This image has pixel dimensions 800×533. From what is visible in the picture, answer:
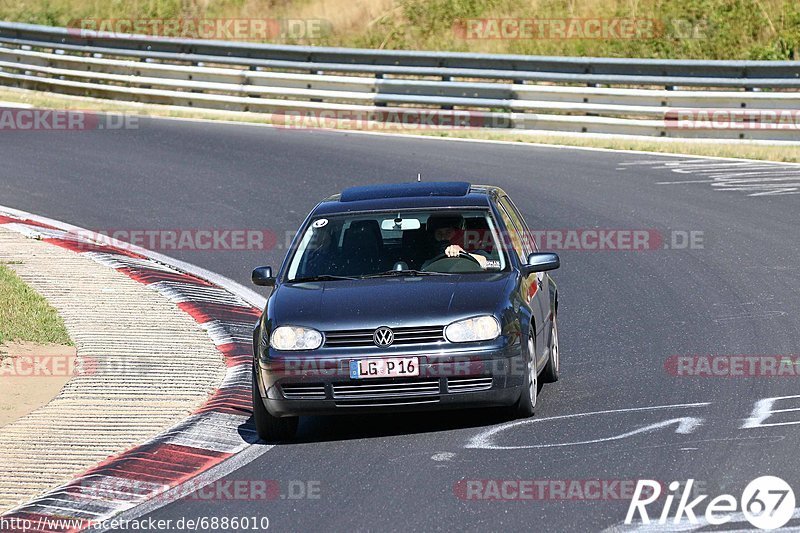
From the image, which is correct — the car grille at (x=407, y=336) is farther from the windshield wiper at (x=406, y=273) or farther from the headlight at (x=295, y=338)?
the windshield wiper at (x=406, y=273)

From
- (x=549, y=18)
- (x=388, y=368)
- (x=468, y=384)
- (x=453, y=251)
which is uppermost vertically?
(x=549, y=18)

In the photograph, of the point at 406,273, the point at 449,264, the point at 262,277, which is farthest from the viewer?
the point at 262,277

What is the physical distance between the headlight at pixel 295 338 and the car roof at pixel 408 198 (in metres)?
1.50

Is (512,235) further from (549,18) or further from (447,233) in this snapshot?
(549,18)

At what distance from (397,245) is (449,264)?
43cm

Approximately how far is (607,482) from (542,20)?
71.9ft

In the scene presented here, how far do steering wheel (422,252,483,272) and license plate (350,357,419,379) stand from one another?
46.4 inches

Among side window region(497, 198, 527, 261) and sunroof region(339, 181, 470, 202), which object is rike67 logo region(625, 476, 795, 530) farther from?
sunroof region(339, 181, 470, 202)

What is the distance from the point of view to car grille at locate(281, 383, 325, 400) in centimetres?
868

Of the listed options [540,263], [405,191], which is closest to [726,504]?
[540,263]

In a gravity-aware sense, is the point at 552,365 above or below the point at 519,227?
below

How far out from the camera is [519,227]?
10820 millimetres

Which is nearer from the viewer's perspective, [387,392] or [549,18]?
[387,392]

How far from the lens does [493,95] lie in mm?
23406
